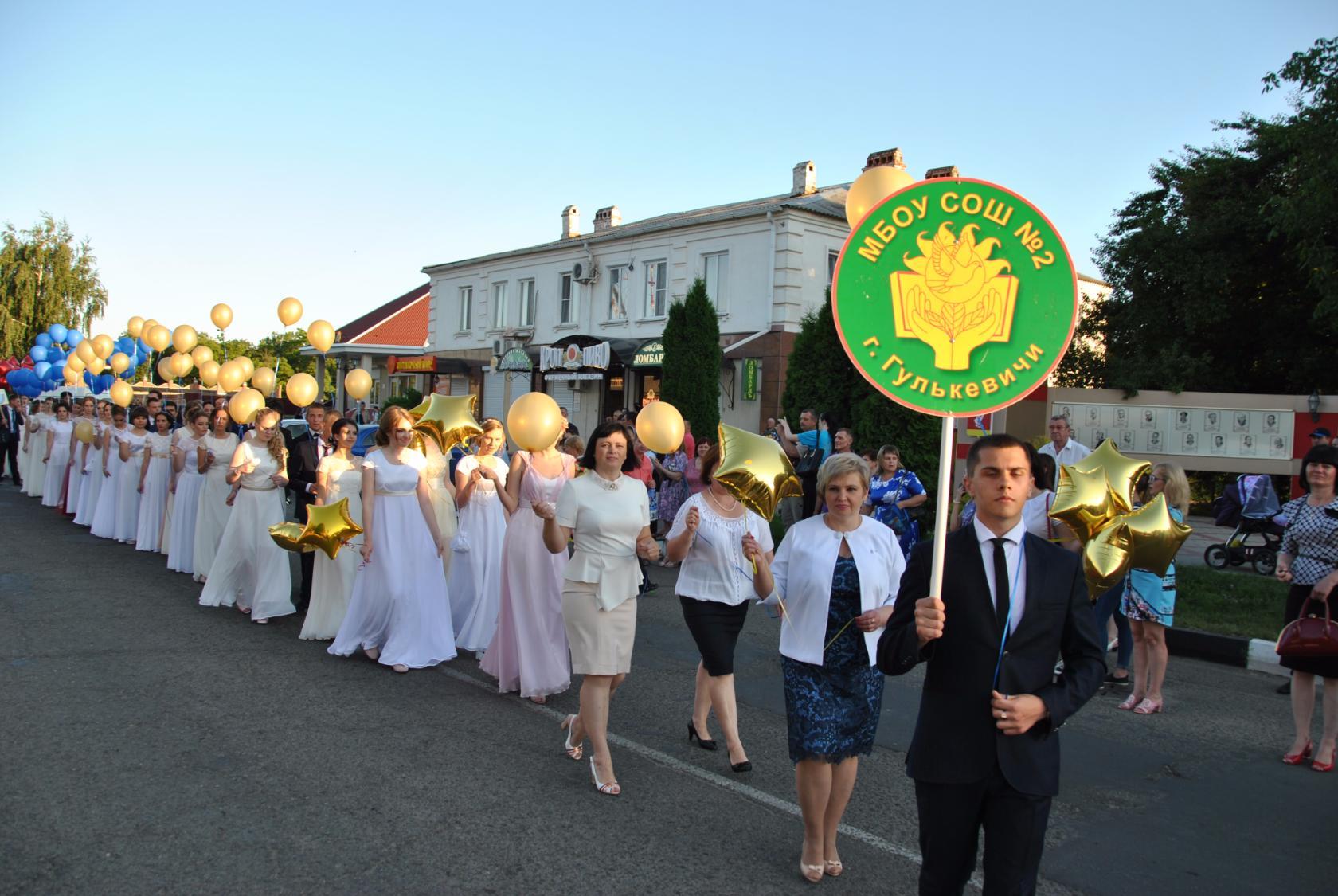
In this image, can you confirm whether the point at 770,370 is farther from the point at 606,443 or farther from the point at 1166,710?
the point at 606,443

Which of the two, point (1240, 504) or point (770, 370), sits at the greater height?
point (770, 370)

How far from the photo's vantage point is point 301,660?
7.39 metres

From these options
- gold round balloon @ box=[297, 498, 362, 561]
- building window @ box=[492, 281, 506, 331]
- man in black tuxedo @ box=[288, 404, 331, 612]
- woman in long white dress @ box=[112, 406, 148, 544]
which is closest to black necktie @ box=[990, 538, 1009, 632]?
gold round balloon @ box=[297, 498, 362, 561]

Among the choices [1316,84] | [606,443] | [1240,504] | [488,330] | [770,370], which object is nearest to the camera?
[606,443]

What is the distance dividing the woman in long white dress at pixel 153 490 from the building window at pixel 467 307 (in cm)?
2529

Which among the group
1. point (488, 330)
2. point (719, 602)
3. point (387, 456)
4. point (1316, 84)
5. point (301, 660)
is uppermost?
point (1316, 84)

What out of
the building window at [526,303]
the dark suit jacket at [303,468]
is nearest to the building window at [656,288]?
the building window at [526,303]

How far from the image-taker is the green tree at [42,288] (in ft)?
143

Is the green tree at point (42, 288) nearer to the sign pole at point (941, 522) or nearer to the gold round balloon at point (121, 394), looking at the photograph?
the gold round balloon at point (121, 394)

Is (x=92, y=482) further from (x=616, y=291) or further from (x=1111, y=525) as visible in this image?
(x=616, y=291)

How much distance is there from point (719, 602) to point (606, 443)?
1046 millimetres

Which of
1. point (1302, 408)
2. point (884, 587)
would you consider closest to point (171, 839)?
point (884, 587)

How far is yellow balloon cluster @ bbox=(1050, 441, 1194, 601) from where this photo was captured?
6336 millimetres

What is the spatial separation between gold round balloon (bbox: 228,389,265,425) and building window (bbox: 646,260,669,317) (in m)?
19.9
